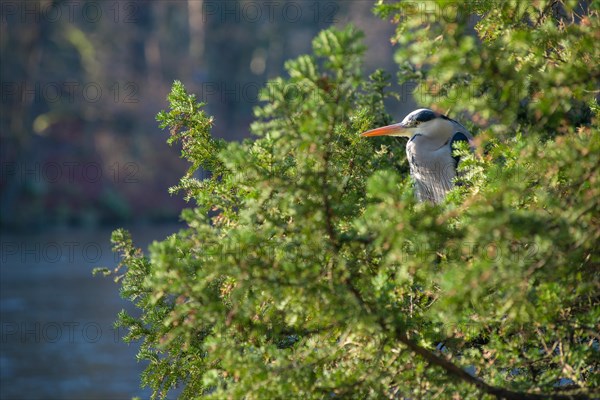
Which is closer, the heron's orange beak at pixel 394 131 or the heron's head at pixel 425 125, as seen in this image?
the heron's orange beak at pixel 394 131

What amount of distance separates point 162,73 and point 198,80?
8980 millimetres

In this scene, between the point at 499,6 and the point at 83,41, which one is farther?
the point at 83,41

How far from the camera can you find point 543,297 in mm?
2914

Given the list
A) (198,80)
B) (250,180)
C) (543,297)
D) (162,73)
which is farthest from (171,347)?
(162,73)

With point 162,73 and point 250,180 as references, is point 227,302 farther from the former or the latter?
point 162,73

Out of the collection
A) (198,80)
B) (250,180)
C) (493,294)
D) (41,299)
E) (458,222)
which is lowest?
(493,294)

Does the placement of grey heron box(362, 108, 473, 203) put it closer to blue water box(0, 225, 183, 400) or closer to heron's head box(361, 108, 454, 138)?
heron's head box(361, 108, 454, 138)

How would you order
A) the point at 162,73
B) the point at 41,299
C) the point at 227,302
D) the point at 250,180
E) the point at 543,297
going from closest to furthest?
the point at 543,297
the point at 250,180
the point at 227,302
the point at 41,299
the point at 162,73

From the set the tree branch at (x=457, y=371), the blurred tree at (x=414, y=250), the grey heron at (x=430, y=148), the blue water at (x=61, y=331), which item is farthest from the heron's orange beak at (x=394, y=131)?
the blue water at (x=61, y=331)

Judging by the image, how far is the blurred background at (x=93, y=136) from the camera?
14406 millimetres

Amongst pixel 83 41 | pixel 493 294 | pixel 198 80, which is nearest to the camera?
pixel 493 294

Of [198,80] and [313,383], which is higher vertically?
[198,80]

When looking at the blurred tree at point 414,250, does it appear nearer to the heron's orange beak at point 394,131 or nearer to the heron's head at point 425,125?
the heron's orange beak at point 394,131

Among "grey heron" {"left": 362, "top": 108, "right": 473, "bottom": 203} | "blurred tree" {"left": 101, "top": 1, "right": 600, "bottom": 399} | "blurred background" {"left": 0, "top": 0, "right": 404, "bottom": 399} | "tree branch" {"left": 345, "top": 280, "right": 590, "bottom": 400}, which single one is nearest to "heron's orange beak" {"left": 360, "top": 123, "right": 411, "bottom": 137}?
"grey heron" {"left": 362, "top": 108, "right": 473, "bottom": 203}
